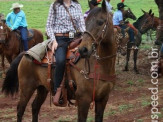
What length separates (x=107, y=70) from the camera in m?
5.90

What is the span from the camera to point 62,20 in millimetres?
6234

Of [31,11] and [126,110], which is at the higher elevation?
[31,11]

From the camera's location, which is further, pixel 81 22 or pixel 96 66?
pixel 81 22

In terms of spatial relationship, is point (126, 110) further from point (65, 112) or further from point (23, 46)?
point (23, 46)

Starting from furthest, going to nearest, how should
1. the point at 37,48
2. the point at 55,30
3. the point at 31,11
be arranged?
the point at 31,11, the point at 37,48, the point at 55,30

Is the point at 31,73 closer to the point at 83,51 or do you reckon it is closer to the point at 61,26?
the point at 61,26

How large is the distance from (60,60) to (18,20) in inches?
266

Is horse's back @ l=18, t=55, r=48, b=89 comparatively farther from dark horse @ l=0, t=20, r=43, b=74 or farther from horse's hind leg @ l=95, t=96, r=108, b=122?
dark horse @ l=0, t=20, r=43, b=74

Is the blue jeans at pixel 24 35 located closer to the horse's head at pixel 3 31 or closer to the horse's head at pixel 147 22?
the horse's head at pixel 3 31

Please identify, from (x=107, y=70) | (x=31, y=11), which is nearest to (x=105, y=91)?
(x=107, y=70)

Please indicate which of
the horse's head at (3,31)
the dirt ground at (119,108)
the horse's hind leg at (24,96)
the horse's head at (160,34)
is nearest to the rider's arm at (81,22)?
the horse's hind leg at (24,96)

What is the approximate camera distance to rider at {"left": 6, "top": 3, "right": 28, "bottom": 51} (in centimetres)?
1252

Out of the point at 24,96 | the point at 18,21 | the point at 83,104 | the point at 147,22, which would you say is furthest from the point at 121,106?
the point at 147,22

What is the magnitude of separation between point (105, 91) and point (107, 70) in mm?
336
